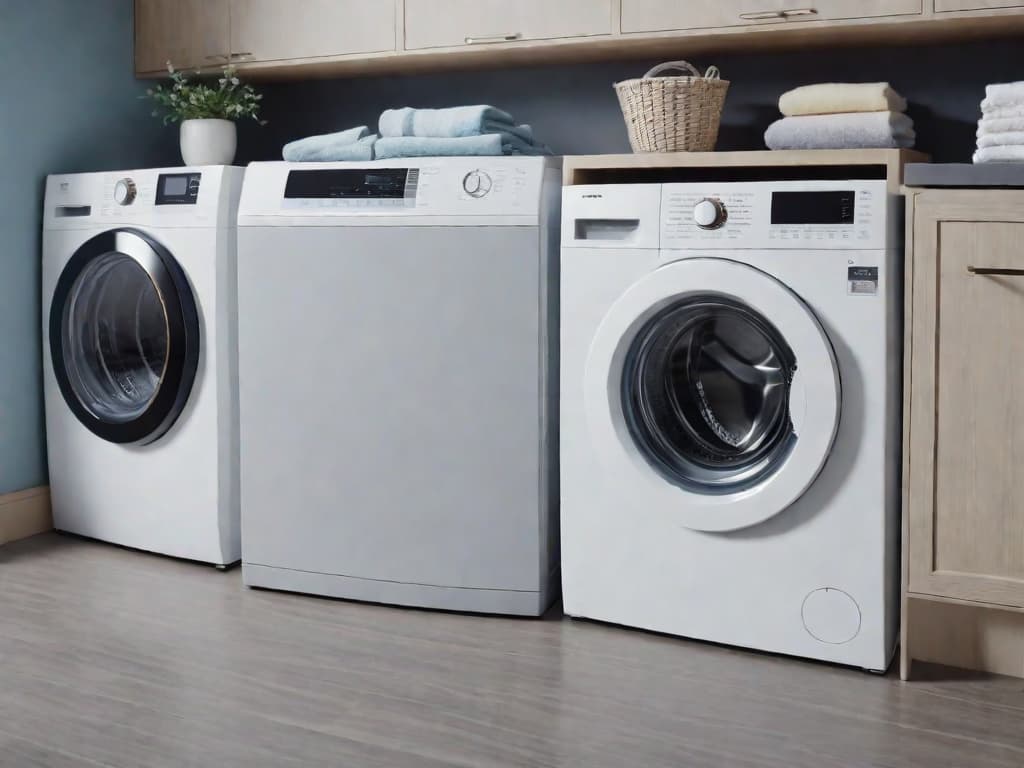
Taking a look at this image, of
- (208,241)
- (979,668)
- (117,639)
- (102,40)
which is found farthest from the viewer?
(102,40)

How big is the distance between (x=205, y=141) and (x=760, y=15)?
150cm

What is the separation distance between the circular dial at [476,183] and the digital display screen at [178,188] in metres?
0.74

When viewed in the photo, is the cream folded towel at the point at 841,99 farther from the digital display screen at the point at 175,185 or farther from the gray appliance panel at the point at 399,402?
the digital display screen at the point at 175,185

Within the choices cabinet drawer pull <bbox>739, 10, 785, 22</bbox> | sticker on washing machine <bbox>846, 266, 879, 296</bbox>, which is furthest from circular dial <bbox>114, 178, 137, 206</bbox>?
sticker on washing machine <bbox>846, 266, 879, 296</bbox>

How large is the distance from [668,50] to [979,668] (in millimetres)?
1564

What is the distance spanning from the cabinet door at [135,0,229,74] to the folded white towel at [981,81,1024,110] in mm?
1981

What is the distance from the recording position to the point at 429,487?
2.29 meters

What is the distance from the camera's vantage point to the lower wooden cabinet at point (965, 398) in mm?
1790

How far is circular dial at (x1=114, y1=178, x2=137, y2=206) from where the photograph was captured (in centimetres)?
266

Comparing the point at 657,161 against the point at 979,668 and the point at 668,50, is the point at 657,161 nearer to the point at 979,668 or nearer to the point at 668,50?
the point at 668,50

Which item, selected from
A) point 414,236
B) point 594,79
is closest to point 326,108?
point 594,79

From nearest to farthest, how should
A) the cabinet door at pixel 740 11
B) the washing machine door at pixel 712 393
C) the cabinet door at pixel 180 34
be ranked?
the washing machine door at pixel 712 393
the cabinet door at pixel 740 11
the cabinet door at pixel 180 34

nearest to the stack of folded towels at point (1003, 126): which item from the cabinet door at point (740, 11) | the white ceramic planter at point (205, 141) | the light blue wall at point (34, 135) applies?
the cabinet door at point (740, 11)

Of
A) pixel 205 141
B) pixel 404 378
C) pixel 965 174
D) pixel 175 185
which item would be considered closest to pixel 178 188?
pixel 175 185
